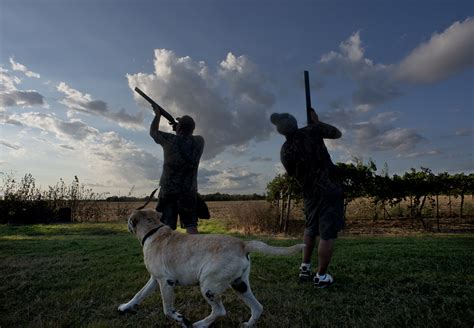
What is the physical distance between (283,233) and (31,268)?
1155cm

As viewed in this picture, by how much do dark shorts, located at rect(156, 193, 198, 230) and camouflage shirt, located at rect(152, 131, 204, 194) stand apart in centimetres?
11

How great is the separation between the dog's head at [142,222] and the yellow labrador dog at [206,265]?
0.20 meters

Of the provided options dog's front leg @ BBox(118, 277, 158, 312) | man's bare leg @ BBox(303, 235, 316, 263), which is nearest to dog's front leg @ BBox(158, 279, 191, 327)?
dog's front leg @ BBox(118, 277, 158, 312)

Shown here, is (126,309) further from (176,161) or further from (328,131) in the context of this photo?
(328,131)

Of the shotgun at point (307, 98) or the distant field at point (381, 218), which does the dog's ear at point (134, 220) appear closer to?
the shotgun at point (307, 98)

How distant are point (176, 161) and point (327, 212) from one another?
251 centimetres

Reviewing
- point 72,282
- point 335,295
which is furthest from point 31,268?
point 335,295

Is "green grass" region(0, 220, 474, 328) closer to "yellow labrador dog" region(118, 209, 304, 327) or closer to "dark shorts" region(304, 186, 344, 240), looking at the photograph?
"yellow labrador dog" region(118, 209, 304, 327)

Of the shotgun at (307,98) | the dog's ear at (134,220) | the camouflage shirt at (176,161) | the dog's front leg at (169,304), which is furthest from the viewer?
the shotgun at (307,98)

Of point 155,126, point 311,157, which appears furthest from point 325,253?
point 155,126

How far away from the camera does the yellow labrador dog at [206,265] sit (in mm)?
3419

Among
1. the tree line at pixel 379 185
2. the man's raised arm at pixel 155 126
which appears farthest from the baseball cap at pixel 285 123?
the tree line at pixel 379 185

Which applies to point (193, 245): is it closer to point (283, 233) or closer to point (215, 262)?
point (215, 262)


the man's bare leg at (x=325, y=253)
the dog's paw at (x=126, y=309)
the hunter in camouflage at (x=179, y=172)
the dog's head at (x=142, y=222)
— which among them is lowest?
the dog's paw at (x=126, y=309)
